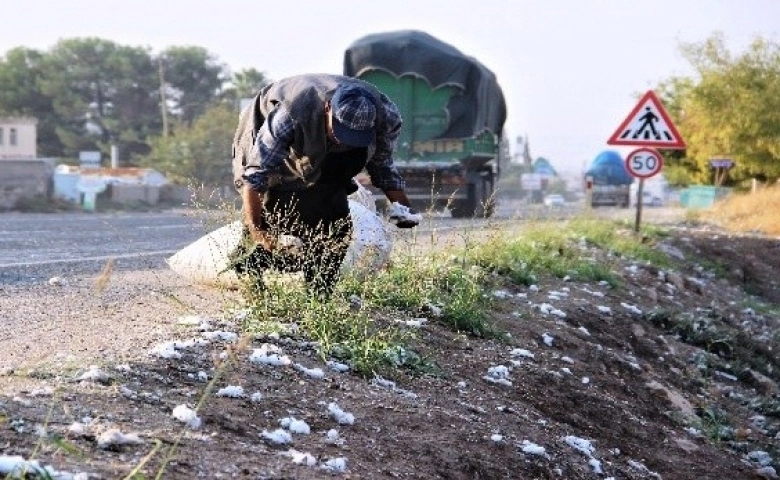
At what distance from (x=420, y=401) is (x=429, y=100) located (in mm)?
17346

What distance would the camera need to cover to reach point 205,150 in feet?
171

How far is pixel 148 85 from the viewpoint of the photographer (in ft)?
213

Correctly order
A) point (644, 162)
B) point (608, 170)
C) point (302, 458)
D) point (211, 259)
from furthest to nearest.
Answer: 1. point (608, 170)
2. point (644, 162)
3. point (211, 259)
4. point (302, 458)

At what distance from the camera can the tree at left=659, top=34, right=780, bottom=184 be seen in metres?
31.6

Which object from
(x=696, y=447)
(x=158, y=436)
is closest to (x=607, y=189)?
(x=696, y=447)

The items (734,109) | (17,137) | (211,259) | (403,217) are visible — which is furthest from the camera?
(17,137)

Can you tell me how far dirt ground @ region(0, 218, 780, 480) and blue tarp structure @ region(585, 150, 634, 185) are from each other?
41.2 meters

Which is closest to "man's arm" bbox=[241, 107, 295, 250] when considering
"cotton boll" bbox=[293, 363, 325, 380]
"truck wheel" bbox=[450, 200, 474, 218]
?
"cotton boll" bbox=[293, 363, 325, 380]

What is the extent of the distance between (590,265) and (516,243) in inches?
32.4

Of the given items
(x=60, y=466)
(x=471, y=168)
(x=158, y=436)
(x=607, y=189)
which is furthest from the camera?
(x=607, y=189)

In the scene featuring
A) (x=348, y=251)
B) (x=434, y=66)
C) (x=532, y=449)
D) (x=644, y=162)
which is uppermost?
(x=434, y=66)

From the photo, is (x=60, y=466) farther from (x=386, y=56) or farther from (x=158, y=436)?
(x=386, y=56)

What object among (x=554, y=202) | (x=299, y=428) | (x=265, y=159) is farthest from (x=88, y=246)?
(x=554, y=202)

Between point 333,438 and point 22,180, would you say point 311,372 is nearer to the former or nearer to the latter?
point 333,438
